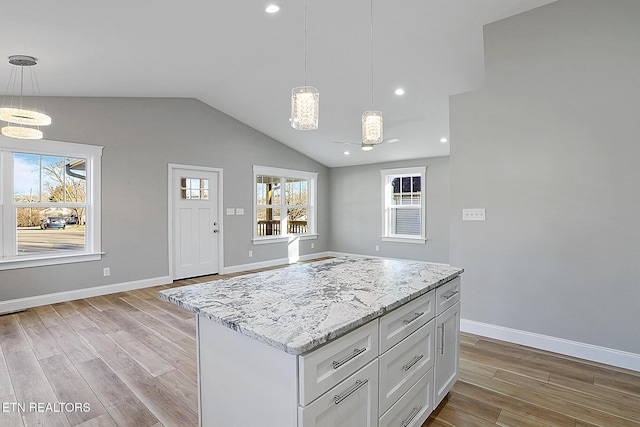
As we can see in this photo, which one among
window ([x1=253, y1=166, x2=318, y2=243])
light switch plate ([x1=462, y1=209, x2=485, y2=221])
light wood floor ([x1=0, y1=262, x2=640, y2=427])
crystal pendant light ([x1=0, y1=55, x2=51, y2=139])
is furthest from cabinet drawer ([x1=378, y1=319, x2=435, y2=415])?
window ([x1=253, y1=166, x2=318, y2=243])

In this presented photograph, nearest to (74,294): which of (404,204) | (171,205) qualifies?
(171,205)

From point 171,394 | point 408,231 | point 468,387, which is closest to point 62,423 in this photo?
point 171,394

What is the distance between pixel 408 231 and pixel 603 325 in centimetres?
462

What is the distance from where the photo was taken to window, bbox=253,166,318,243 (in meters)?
6.90

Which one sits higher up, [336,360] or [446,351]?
[336,360]

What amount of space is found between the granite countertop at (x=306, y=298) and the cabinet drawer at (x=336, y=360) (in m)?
0.05

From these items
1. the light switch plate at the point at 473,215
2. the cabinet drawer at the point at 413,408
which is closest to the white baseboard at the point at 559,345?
the light switch plate at the point at 473,215

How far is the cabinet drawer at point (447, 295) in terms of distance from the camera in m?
1.94

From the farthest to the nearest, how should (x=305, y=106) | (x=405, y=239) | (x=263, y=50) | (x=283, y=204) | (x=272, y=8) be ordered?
(x=283, y=204)
(x=405, y=239)
(x=263, y=50)
(x=272, y=8)
(x=305, y=106)

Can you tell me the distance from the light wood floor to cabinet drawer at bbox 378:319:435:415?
1.61 feet

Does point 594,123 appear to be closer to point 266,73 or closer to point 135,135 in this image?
point 266,73

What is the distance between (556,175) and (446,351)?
1.99 metres

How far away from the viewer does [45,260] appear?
4.24 m

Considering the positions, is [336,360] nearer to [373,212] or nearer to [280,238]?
[280,238]
